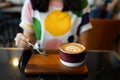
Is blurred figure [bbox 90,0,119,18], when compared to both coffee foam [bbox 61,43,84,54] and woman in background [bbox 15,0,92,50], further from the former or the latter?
coffee foam [bbox 61,43,84,54]

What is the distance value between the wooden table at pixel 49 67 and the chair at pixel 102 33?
96 centimetres

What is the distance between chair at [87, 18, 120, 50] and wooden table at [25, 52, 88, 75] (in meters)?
0.96

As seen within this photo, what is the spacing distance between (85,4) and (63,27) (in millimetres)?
173

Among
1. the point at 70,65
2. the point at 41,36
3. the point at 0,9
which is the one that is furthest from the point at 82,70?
Result: the point at 0,9

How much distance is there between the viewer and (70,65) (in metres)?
0.66

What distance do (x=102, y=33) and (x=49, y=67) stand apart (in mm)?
1129

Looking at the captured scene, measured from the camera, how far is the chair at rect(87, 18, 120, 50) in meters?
1.63

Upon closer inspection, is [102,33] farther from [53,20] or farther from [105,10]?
[53,20]

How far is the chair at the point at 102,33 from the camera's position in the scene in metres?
1.63

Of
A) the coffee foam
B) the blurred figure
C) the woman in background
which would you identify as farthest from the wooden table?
the blurred figure

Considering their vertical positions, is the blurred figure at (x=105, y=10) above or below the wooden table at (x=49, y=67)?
below

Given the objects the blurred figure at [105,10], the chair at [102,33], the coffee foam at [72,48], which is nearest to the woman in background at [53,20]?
the coffee foam at [72,48]

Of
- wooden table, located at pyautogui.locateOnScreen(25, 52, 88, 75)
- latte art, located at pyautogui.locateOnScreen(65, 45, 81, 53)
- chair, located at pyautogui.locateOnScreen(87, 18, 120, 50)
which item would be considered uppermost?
latte art, located at pyautogui.locateOnScreen(65, 45, 81, 53)

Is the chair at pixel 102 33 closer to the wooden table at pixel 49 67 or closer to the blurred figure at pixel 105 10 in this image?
the blurred figure at pixel 105 10
